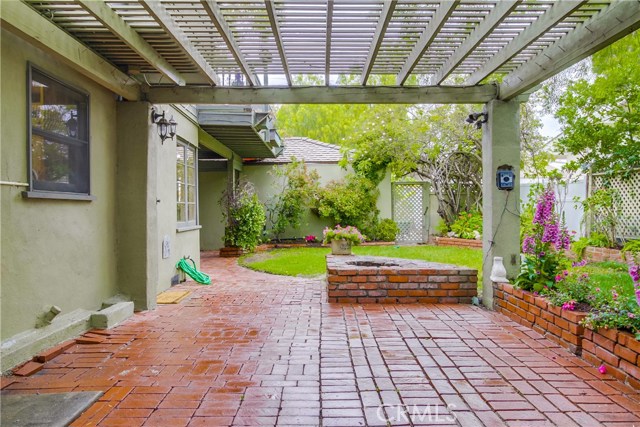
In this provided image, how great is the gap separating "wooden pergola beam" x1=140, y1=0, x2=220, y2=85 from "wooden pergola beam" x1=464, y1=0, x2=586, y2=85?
300 cm

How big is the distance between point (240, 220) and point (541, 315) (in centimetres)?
731

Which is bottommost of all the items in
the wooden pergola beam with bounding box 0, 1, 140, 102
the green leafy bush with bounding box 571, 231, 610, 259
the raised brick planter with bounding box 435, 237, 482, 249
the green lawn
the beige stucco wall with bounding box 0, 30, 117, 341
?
the green lawn

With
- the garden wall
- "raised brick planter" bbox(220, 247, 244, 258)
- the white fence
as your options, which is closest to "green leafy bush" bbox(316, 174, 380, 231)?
"raised brick planter" bbox(220, 247, 244, 258)

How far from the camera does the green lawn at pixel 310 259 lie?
24.8ft

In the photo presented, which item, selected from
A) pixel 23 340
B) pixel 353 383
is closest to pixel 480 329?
pixel 353 383

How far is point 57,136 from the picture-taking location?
368 centimetres

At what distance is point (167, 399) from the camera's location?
8.35ft

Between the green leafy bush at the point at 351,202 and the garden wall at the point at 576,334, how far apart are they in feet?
23.2

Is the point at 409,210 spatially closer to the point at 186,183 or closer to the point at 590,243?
the point at 590,243

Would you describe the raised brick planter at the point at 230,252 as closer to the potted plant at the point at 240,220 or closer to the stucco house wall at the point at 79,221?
the potted plant at the point at 240,220

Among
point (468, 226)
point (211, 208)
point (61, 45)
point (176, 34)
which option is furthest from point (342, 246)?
point (211, 208)

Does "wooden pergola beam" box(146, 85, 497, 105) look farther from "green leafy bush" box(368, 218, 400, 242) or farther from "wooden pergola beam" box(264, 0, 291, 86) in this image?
"green leafy bush" box(368, 218, 400, 242)

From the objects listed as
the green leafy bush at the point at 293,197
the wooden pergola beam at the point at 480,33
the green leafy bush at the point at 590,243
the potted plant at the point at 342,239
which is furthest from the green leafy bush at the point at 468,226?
the wooden pergola beam at the point at 480,33

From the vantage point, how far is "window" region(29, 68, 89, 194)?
3.37 m
